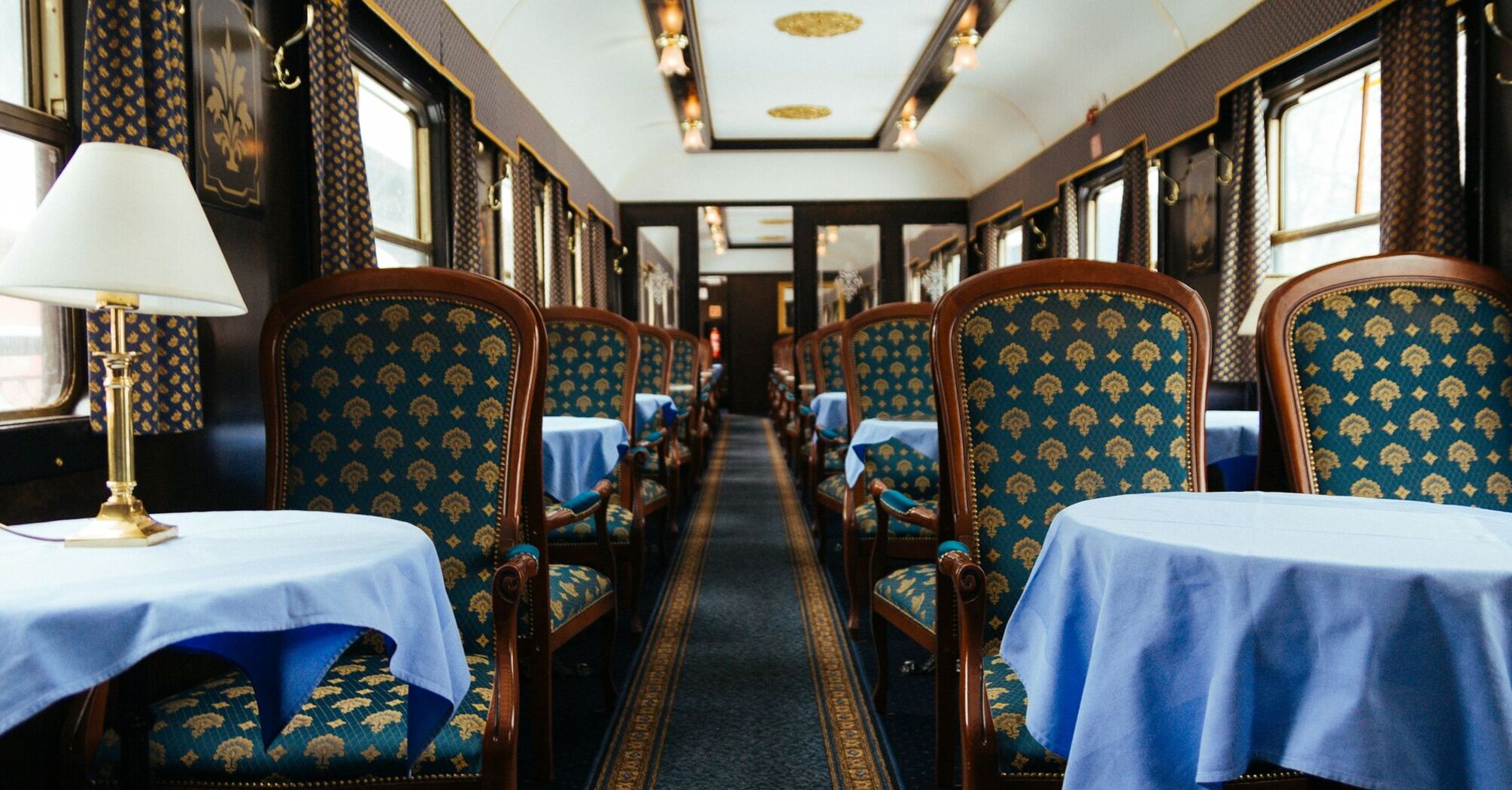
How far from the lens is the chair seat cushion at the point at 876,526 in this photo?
2889 mm

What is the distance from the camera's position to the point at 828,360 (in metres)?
4.82

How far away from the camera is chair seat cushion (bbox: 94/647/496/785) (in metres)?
1.28

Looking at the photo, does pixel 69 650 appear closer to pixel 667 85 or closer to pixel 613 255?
pixel 667 85

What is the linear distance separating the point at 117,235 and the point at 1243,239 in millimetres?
5336

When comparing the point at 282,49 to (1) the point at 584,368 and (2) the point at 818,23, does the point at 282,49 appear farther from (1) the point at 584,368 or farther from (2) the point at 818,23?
(2) the point at 818,23

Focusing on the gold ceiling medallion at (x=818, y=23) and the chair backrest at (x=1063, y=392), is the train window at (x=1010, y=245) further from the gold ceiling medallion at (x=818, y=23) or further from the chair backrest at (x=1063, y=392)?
the chair backrest at (x=1063, y=392)

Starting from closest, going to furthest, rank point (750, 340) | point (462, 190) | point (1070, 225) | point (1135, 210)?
point (462, 190) < point (1135, 210) < point (1070, 225) < point (750, 340)

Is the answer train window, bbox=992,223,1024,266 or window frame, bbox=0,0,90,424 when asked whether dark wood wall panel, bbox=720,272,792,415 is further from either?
window frame, bbox=0,0,90,424

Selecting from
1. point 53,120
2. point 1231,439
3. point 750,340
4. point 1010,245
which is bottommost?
point 1231,439

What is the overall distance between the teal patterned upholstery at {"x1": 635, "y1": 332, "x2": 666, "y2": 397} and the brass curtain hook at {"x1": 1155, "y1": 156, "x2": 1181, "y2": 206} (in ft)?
11.7

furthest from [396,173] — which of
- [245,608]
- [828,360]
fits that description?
[245,608]

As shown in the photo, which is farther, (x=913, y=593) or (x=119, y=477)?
(x=913, y=593)

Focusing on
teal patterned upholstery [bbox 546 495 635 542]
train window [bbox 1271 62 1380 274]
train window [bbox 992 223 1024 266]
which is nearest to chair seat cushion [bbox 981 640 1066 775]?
teal patterned upholstery [bbox 546 495 635 542]

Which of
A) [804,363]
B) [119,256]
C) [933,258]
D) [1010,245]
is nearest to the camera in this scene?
[119,256]
